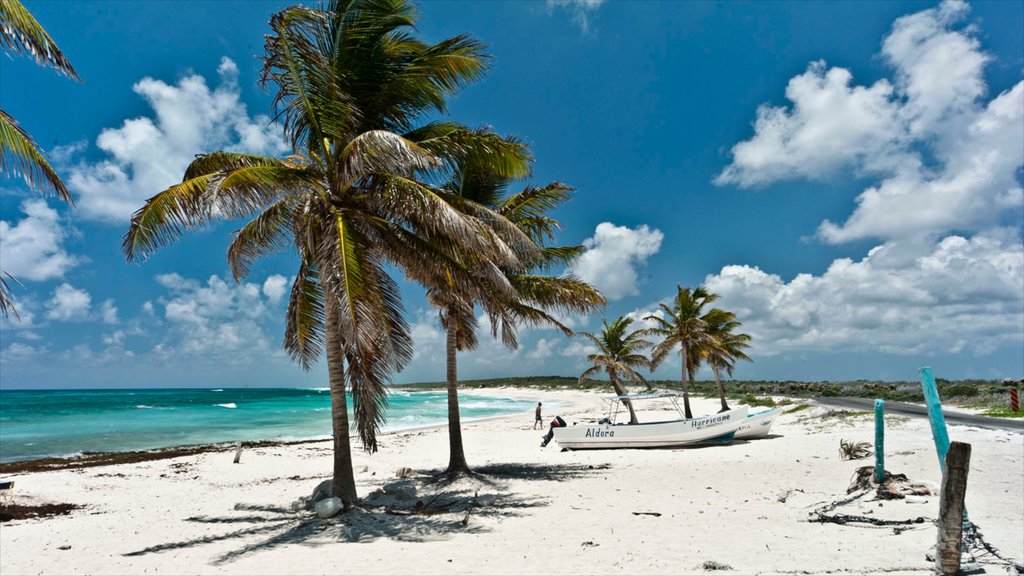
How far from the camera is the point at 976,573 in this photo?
5258 millimetres

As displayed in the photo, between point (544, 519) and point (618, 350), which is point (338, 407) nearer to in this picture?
point (544, 519)

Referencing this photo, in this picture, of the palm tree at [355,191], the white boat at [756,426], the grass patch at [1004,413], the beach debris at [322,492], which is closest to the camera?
the palm tree at [355,191]

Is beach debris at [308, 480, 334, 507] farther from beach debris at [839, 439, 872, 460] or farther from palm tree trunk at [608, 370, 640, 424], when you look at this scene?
palm tree trunk at [608, 370, 640, 424]

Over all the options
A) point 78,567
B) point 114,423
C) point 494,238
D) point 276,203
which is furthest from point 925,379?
point 114,423

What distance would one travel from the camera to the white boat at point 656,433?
17953mm

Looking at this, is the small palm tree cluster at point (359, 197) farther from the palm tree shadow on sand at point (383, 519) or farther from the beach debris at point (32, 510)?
the beach debris at point (32, 510)

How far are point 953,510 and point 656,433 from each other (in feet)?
43.0

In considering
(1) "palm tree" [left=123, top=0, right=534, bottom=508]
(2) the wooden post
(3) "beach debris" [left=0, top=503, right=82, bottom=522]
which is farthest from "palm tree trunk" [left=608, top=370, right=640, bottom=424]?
(3) "beach debris" [left=0, top=503, right=82, bottom=522]

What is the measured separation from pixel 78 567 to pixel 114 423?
133ft

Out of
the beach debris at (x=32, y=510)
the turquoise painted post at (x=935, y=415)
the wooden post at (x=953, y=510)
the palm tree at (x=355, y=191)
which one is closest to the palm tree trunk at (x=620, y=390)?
the palm tree at (x=355, y=191)

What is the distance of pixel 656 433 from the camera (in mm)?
17938

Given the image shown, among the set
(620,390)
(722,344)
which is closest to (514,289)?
(620,390)

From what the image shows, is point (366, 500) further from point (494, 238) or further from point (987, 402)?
point (987, 402)

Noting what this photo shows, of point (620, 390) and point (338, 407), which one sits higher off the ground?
point (338, 407)
